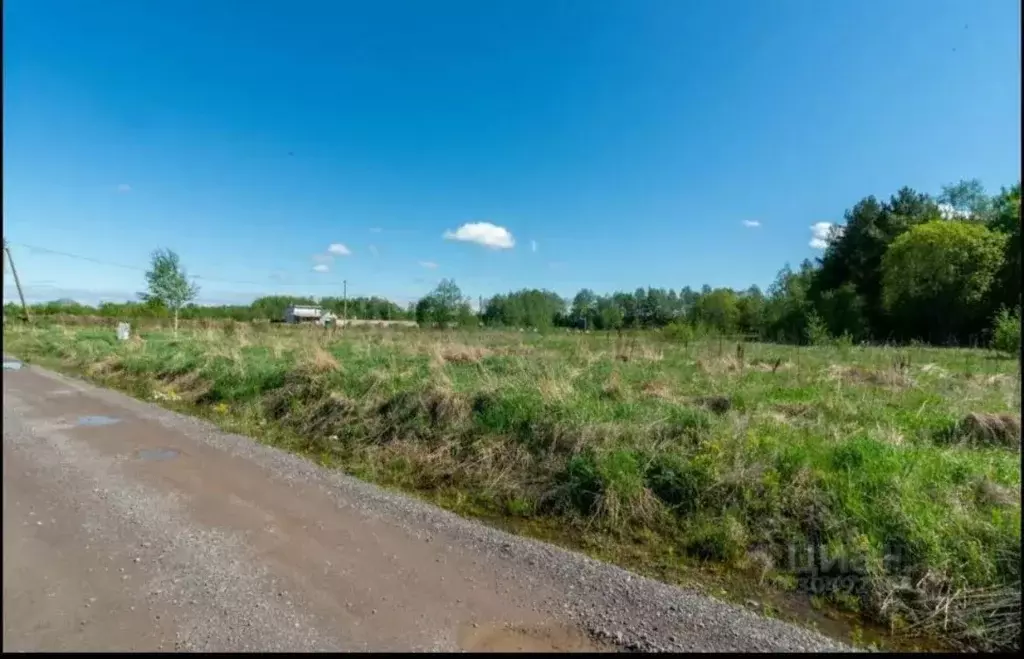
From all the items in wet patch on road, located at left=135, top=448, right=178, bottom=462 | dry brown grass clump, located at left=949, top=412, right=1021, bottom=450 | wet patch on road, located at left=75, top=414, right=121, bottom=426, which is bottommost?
wet patch on road, located at left=135, top=448, right=178, bottom=462

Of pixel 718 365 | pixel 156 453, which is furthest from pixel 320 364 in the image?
pixel 718 365

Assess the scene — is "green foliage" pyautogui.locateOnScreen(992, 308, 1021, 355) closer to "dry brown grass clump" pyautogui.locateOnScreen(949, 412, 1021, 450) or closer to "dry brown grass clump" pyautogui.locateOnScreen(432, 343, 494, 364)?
"dry brown grass clump" pyautogui.locateOnScreen(949, 412, 1021, 450)

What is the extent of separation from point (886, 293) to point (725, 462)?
3883cm

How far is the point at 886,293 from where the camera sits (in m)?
35.4

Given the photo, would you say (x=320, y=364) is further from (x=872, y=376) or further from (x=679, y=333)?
(x=679, y=333)

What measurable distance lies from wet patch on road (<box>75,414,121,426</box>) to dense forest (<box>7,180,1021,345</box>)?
17428 millimetres

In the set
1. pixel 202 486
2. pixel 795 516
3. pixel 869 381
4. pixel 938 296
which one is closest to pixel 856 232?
pixel 938 296

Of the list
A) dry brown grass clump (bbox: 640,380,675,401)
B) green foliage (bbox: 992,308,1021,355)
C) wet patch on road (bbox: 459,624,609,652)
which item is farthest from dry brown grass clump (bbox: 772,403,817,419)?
green foliage (bbox: 992,308,1021,355)

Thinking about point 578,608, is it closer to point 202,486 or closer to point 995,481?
point 995,481

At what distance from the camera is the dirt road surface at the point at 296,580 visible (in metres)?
3.03

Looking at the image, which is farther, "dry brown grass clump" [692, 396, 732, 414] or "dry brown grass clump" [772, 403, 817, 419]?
"dry brown grass clump" [692, 396, 732, 414]

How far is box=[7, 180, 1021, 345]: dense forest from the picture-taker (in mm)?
29828

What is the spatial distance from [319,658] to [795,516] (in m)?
3.92

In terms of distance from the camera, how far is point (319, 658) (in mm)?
2799
